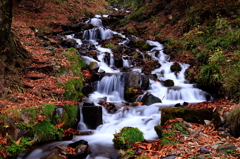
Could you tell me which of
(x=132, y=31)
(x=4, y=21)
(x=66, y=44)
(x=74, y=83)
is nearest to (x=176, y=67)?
(x=74, y=83)

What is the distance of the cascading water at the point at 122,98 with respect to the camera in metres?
6.63

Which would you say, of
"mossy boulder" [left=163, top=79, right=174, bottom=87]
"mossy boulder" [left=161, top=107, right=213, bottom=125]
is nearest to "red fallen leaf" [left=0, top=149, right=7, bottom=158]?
"mossy boulder" [left=161, top=107, right=213, bottom=125]

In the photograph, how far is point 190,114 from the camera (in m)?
6.41

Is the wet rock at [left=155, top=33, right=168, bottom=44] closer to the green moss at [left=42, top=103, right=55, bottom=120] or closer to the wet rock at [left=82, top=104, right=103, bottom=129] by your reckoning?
the wet rock at [left=82, top=104, right=103, bottom=129]

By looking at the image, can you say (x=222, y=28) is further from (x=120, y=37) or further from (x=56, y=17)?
(x=56, y=17)

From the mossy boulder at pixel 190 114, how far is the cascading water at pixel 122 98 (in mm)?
828

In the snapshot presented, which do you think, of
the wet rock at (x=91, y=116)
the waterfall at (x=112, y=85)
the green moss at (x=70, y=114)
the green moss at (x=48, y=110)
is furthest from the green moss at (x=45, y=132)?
the waterfall at (x=112, y=85)

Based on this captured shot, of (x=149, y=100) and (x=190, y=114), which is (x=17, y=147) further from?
(x=149, y=100)

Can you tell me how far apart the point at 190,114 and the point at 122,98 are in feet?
16.1

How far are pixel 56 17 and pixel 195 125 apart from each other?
64.3ft

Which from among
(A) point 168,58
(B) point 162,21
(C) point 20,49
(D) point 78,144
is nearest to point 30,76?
(C) point 20,49

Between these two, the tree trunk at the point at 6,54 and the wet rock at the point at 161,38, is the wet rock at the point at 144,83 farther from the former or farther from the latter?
the wet rock at the point at 161,38

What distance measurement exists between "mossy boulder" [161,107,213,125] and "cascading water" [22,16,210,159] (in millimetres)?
828

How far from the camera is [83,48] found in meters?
15.6
